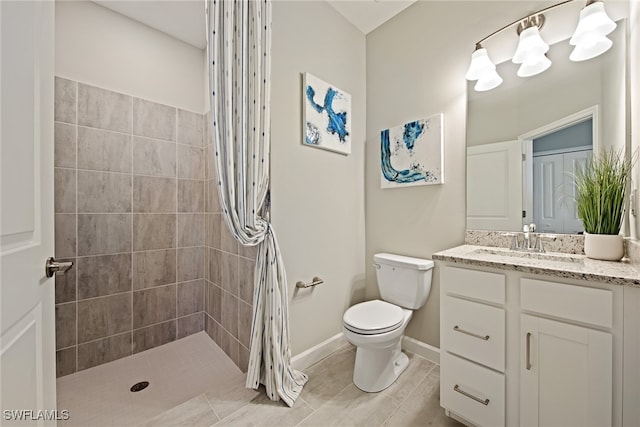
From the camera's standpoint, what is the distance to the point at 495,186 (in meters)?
1.58

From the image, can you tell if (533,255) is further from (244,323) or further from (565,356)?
(244,323)

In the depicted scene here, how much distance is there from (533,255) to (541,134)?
70cm

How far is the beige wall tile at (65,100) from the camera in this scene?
1692mm

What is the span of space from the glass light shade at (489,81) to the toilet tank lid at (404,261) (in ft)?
3.94

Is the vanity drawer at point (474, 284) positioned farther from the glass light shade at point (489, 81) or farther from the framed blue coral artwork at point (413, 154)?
the glass light shade at point (489, 81)

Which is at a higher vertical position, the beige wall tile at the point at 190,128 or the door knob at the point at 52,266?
the beige wall tile at the point at 190,128

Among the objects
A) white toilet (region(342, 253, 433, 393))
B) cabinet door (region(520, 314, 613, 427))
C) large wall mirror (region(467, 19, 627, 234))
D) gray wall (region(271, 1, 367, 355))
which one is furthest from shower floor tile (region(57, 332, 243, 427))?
large wall mirror (region(467, 19, 627, 234))

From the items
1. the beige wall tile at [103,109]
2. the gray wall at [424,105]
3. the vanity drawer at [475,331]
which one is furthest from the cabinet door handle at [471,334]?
the beige wall tile at [103,109]

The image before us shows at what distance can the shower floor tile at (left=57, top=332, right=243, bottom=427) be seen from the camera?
1.43m

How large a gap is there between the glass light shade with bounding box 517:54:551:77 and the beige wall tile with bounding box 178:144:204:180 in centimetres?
252

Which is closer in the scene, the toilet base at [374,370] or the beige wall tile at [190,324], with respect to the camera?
the toilet base at [374,370]

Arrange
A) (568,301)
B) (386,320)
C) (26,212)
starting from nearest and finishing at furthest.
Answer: (26,212) → (568,301) → (386,320)

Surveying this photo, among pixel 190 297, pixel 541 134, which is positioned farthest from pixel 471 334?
pixel 190 297

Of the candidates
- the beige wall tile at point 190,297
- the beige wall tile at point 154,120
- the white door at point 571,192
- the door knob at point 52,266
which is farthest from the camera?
the beige wall tile at point 190,297
